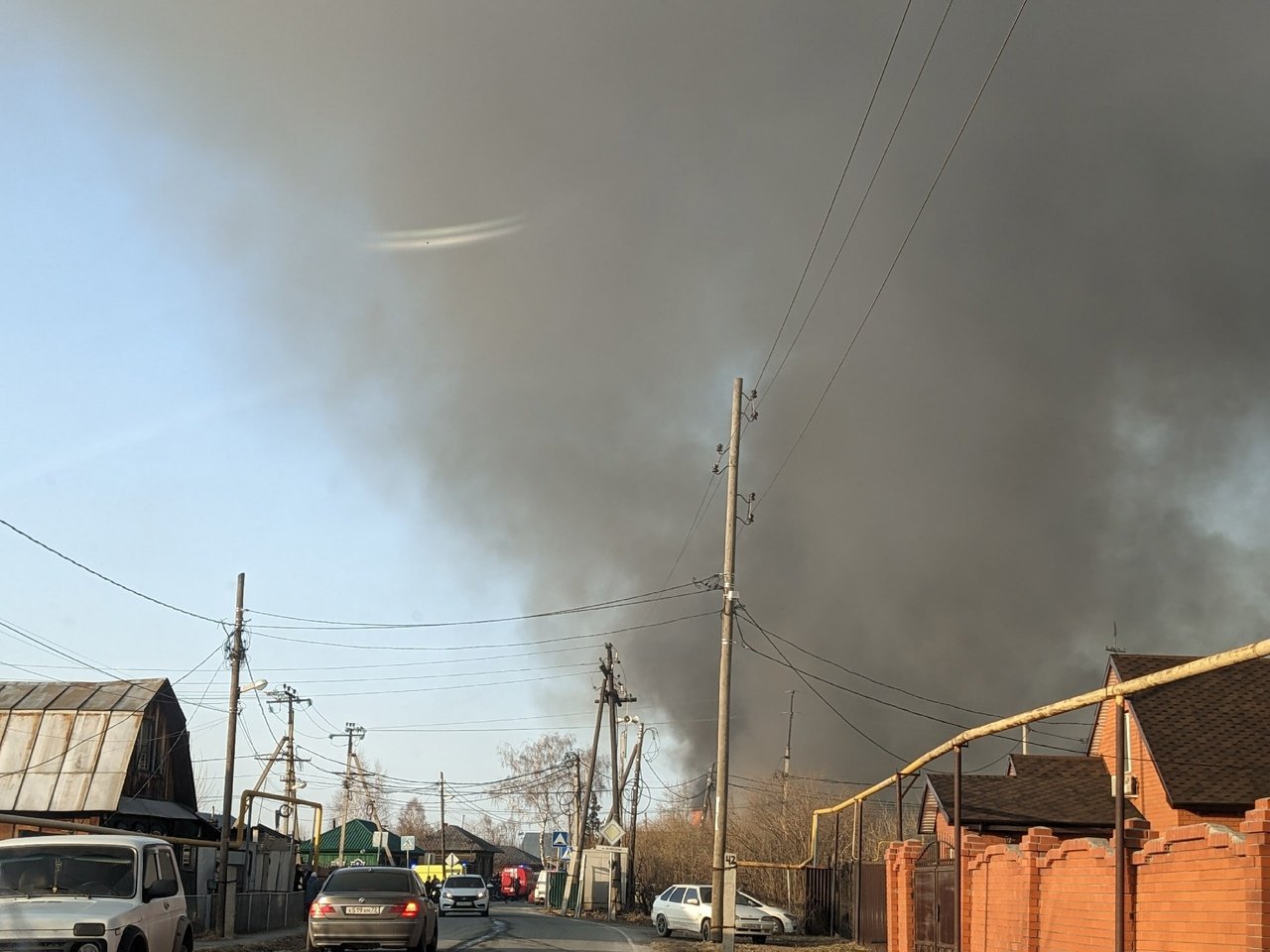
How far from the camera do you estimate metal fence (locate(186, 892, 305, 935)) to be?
28.0 meters

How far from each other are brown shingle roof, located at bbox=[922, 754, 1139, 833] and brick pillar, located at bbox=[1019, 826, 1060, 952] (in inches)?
477

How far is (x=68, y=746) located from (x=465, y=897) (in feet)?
49.1

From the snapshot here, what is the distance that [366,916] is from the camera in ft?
59.6

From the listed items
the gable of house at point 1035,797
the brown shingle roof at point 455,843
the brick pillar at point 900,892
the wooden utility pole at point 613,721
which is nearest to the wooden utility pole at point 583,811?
the wooden utility pole at point 613,721

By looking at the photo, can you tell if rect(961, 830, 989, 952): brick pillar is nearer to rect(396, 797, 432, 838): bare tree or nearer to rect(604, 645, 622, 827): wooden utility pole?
rect(604, 645, 622, 827): wooden utility pole

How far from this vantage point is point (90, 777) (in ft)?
119

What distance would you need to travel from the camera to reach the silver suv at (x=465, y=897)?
4497cm

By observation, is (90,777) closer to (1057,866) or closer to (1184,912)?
(1057,866)

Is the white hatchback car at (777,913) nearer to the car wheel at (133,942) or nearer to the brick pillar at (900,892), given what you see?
the brick pillar at (900,892)

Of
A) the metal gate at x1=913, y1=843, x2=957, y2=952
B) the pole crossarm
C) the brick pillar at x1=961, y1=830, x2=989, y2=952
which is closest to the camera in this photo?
the pole crossarm

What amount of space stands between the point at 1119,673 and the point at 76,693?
31071 millimetres

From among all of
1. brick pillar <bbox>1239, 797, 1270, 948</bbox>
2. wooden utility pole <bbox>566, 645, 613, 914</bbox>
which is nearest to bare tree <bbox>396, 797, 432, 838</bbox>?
wooden utility pole <bbox>566, 645, 613, 914</bbox>

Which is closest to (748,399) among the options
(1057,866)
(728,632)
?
(728,632)

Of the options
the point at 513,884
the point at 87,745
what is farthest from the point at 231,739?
the point at 513,884
